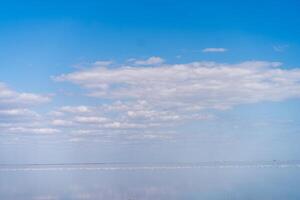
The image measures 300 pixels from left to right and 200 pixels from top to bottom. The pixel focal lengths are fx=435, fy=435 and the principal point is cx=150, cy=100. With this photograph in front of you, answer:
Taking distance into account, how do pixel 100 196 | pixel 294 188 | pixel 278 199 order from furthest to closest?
pixel 294 188, pixel 100 196, pixel 278 199

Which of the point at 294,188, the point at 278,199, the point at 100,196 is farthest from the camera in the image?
the point at 294,188

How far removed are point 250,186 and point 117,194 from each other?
14.7 meters

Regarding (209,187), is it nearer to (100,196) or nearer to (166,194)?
(166,194)

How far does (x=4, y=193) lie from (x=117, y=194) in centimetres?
1225

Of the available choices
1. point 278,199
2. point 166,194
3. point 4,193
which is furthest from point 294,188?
point 4,193

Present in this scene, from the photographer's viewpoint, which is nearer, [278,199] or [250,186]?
[278,199]

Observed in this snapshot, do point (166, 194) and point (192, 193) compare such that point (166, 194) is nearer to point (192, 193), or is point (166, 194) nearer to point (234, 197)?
point (192, 193)

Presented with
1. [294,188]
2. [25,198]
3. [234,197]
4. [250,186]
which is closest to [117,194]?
[25,198]

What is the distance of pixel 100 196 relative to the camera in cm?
4012

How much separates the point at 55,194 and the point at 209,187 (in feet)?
51.8

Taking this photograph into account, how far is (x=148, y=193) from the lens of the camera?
42.0 metres

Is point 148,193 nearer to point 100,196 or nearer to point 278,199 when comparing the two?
point 100,196

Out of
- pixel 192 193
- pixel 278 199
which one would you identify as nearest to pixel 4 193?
pixel 192 193

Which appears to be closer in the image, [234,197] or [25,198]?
[234,197]
